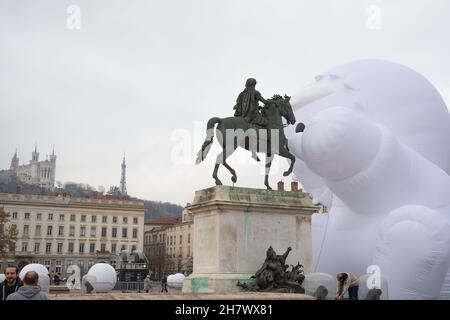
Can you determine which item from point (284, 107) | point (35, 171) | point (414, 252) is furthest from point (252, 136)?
point (35, 171)

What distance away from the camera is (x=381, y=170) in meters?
18.0

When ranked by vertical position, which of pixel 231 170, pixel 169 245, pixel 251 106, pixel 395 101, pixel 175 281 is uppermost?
pixel 395 101

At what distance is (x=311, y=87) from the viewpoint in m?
22.9

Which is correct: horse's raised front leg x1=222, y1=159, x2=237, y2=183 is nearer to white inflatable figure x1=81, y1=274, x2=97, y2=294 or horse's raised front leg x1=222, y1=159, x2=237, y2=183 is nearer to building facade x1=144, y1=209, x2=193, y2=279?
white inflatable figure x1=81, y1=274, x2=97, y2=294

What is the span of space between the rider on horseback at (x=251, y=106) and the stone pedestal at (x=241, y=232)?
1794 millimetres

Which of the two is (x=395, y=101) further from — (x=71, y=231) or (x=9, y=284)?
(x=71, y=231)

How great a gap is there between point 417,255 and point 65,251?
8416 cm

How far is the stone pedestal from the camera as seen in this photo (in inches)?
504

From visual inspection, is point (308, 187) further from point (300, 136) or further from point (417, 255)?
point (417, 255)

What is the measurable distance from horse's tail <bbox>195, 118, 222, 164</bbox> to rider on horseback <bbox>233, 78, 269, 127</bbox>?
709 millimetres

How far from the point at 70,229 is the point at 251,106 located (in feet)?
277

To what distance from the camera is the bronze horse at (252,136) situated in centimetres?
1347
